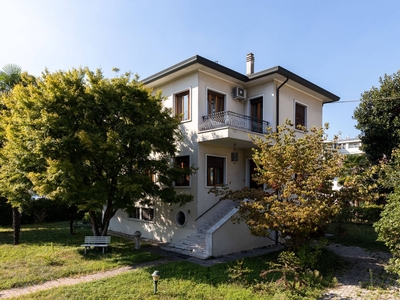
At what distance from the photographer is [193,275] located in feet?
27.1

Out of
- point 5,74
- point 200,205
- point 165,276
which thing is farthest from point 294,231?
point 5,74

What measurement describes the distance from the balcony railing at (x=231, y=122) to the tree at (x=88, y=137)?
5.64 feet

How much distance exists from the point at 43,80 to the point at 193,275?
8768 mm

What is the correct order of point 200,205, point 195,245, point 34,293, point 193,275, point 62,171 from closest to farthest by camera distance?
point 34,293, point 193,275, point 62,171, point 195,245, point 200,205

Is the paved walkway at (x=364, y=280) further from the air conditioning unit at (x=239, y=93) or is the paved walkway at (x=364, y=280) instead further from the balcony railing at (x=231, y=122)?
the air conditioning unit at (x=239, y=93)

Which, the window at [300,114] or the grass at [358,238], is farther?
the window at [300,114]

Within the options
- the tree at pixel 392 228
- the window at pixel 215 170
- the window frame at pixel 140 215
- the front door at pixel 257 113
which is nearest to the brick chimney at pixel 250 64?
the front door at pixel 257 113

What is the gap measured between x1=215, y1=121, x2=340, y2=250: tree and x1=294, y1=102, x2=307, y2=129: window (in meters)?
6.71

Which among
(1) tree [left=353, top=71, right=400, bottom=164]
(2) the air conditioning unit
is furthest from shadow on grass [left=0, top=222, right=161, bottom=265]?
(1) tree [left=353, top=71, right=400, bottom=164]

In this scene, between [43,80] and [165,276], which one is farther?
[43,80]

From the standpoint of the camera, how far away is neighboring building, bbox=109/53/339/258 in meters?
11.8

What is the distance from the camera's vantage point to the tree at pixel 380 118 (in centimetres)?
1538

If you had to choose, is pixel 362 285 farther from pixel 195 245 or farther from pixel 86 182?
pixel 86 182

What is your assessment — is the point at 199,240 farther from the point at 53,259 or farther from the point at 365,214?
the point at 365,214
